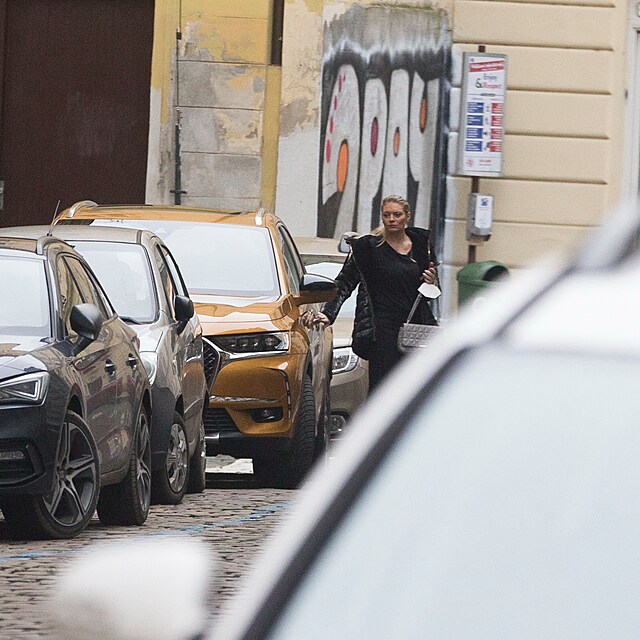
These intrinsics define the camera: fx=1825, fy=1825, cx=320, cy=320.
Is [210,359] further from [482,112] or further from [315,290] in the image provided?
[482,112]

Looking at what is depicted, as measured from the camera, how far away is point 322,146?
19375 mm

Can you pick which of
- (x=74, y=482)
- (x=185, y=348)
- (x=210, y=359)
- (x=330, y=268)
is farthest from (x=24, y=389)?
(x=330, y=268)

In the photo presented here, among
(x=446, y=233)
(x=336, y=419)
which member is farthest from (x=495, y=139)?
(x=336, y=419)

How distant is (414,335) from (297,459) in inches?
45.9

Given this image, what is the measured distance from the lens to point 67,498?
828 centimetres

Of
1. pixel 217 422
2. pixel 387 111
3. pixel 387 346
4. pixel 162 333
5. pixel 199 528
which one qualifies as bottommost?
pixel 199 528

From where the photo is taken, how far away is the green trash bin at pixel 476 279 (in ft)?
47.2

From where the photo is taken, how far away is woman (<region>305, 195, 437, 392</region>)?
11.4m

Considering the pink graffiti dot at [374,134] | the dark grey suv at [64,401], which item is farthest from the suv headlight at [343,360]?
the pink graffiti dot at [374,134]

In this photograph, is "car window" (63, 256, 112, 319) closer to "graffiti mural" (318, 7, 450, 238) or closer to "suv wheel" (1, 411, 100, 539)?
"suv wheel" (1, 411, 100, 539)

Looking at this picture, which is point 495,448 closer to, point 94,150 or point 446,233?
point 446,233

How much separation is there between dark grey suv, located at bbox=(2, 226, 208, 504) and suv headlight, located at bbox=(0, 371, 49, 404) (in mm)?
1924

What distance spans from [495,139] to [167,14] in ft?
12.5

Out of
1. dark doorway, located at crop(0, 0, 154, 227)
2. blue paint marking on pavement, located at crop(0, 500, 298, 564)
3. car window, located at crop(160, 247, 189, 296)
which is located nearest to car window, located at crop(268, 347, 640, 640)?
blue paint marking on pavement, located at crop(0, 500, 298, 564)
